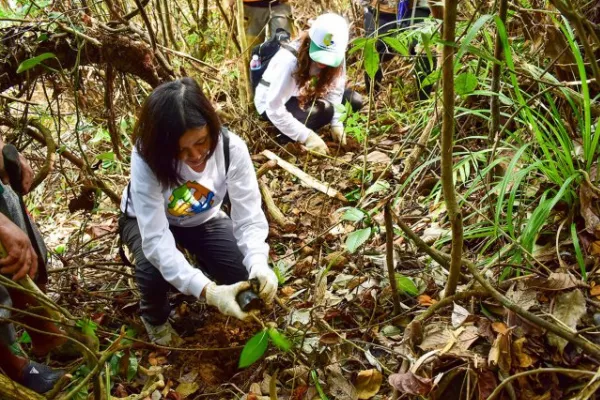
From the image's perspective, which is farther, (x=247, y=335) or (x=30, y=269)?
(x=247, y=335)

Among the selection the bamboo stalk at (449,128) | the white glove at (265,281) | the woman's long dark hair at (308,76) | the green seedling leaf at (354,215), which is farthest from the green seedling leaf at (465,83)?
the woman's long dark hair at (308,76)

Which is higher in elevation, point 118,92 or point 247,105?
point 118,92

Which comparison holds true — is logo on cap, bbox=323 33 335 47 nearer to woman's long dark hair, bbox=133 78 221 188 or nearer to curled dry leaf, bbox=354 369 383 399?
woman's long dark hair, bbox=133 78 221 188

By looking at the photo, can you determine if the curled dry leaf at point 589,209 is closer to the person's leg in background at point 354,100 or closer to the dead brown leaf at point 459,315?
the dead brown leaf at point 459,315

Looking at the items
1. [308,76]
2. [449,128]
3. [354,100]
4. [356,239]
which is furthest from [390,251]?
[354,100]

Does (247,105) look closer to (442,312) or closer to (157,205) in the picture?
(157,205)

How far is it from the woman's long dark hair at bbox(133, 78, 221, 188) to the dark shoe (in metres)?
0.90

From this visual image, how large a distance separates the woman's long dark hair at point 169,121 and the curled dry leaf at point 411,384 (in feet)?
3.85

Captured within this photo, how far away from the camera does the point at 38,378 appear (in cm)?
214

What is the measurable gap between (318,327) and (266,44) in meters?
2.65

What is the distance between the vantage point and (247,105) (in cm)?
461

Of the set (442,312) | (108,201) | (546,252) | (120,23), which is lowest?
(108,201)

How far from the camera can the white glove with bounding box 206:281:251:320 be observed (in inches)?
87.4

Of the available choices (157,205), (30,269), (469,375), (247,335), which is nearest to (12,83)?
(157,205)
